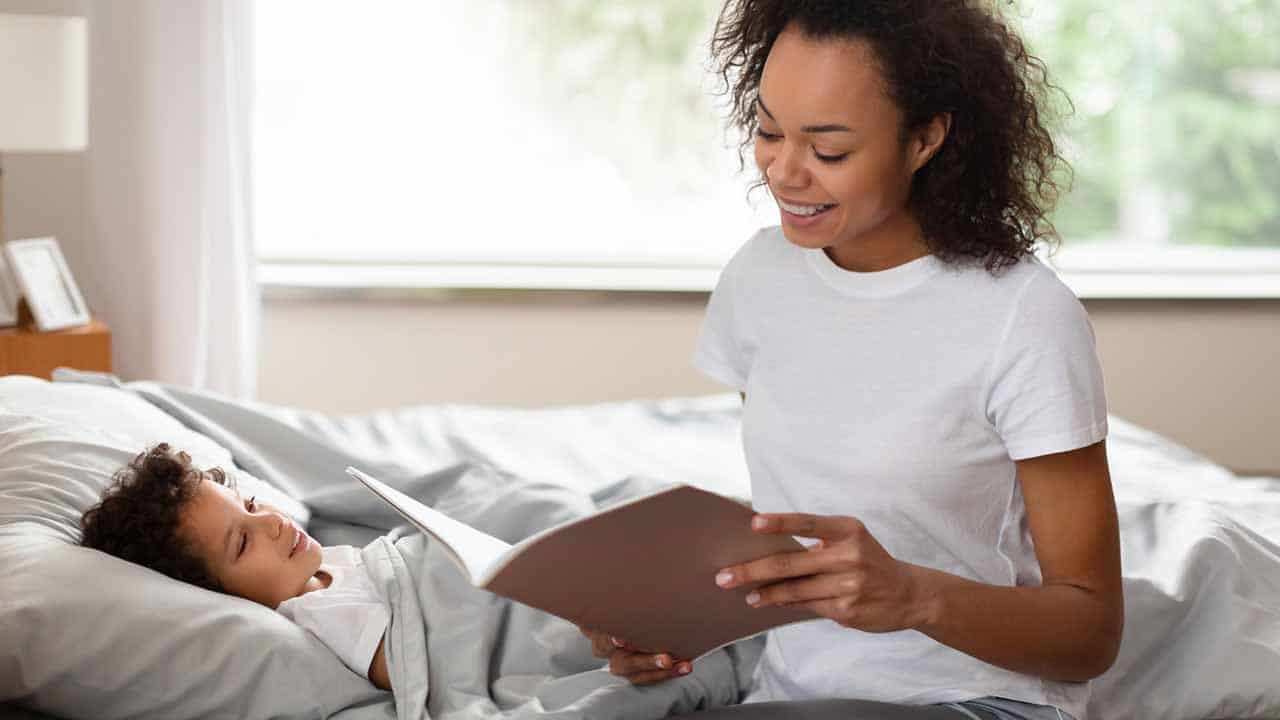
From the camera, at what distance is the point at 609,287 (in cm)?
387

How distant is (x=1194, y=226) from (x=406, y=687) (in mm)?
3436

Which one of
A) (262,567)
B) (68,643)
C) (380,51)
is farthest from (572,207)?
(68,643)

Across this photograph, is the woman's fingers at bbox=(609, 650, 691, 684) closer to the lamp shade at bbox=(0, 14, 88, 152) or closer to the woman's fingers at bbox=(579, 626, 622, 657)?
the woman's fingers at bbox=(579, 626, 622, 657)

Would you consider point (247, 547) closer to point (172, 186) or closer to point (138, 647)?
point (138, 647)

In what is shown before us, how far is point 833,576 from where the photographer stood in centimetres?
106

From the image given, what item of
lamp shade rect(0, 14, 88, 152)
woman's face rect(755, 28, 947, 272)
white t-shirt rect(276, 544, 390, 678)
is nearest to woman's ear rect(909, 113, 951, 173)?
woman's face rect(755, 28, 947, 272)

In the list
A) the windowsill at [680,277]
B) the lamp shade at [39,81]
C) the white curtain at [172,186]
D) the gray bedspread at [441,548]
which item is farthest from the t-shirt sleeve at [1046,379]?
the windowsill at [680,277]

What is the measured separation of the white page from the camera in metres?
1.04

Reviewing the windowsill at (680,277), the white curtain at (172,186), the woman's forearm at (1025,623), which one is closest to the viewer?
the woman's forearm at (1025,623)

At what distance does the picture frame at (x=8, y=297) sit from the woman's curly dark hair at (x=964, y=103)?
6.45ft

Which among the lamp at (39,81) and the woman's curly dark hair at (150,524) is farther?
the lamp at (39,81)

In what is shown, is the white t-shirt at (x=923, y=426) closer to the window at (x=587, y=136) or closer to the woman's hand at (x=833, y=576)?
the woman's hand at (x=833, y=576)

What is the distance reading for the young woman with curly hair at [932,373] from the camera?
1206 mm

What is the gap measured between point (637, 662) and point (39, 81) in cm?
182
